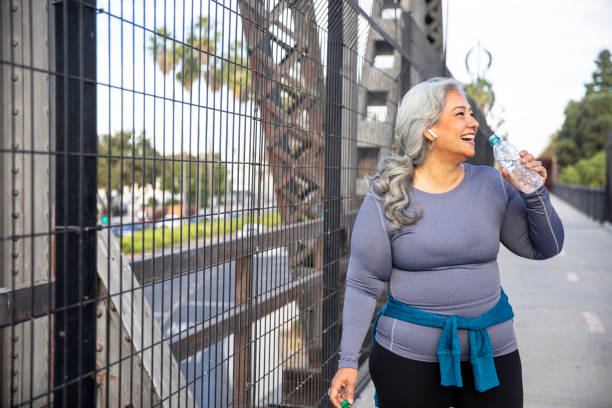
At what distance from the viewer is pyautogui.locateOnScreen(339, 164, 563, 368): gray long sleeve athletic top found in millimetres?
2334

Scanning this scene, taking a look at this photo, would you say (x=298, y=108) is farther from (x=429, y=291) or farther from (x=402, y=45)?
(x=402, y=45)

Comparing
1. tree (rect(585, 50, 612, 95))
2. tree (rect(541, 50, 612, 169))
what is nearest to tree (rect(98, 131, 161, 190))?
tree (rect(541, 50, 612, 169))

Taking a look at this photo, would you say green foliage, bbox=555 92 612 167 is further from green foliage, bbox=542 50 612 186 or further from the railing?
the railing

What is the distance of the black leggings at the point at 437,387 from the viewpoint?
2.35 m

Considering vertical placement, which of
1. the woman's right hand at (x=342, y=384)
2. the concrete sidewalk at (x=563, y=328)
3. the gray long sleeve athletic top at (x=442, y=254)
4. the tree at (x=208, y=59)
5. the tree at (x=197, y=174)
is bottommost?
the concrete sidewalk at (x=563, y=328)

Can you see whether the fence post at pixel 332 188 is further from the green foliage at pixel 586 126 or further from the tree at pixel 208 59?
the green foliage at pixel 586 126

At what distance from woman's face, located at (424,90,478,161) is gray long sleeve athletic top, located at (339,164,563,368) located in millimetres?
129

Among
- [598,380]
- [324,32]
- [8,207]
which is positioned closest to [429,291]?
[324,32]

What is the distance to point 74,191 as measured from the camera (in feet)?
5.59

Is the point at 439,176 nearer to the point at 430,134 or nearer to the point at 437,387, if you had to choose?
the point at 430,134

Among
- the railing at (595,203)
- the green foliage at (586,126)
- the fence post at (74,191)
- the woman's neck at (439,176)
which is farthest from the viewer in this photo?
the green foliage at (586,126)

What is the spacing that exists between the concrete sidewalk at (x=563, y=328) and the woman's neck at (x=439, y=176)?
2505 mm

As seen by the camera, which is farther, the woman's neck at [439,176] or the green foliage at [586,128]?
the green foliage at [586,128]

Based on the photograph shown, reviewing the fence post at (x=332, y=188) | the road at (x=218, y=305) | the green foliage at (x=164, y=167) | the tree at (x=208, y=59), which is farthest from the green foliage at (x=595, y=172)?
the green foliage at (x=164, y=167)
